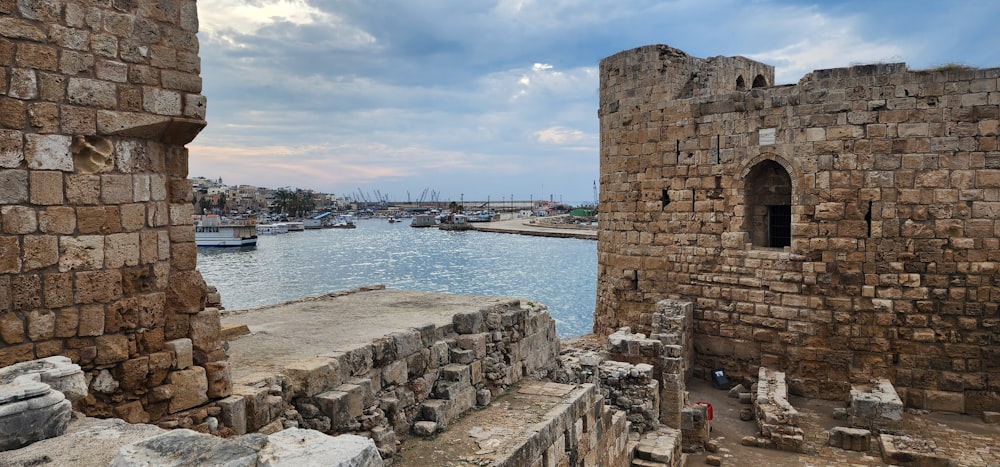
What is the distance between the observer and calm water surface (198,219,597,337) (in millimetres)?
29641

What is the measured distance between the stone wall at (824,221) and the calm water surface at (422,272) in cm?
1034

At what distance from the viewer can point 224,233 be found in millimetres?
56281

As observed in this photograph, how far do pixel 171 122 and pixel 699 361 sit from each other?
9950mm

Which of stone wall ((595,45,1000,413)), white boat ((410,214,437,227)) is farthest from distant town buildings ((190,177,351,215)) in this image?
stone wall ((595,45,1000,413))

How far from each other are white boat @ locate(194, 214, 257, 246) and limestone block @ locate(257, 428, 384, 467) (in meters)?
56.4

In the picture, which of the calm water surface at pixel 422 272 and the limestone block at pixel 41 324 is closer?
the limestone block at pixel 41 324

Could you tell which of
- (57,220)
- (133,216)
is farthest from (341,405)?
(57,220)

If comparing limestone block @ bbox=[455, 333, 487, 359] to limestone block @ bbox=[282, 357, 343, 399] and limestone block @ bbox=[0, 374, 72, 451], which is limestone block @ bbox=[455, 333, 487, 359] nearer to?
limestone block @ bbox=[282, 357, 343, 399]

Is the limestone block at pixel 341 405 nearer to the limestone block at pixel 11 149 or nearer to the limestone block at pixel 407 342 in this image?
the limestone block at pixel 407 342

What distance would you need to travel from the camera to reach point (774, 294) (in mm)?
10641

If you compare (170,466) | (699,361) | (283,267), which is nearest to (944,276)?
(699,361)

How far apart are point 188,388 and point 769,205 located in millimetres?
10043

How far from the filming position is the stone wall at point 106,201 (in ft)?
10.7

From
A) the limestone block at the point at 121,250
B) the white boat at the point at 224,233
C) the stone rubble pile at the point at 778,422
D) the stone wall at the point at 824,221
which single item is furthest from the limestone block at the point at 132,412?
the white boat at the point at 224,233
